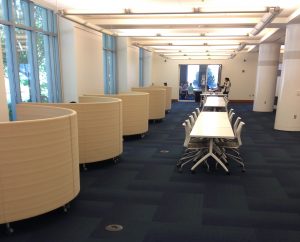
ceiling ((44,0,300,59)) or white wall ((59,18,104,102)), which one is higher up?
ceiling ((44,0,300,59))

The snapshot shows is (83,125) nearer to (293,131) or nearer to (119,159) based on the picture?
(119,159)

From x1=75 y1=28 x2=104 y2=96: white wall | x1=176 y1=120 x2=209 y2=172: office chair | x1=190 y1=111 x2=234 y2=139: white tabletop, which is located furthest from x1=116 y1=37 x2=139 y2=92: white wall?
x1=176 y1=120 x2=209 y2=172: office chair

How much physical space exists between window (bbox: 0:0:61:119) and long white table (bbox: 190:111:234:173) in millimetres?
4016

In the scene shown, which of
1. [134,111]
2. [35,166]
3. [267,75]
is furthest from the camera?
[267,75]

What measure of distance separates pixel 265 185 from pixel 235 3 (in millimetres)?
4312

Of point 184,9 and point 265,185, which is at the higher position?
point 184,9

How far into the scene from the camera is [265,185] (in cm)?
446

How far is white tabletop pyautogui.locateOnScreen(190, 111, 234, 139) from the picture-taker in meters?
4.58

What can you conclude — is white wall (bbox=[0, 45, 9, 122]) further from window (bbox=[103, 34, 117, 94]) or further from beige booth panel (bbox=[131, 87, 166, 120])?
window (bbox=[103, 34, 117, 94])

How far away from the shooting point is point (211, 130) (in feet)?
16.2

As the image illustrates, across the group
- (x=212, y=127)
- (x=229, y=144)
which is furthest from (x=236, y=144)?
(x=212, y=127)

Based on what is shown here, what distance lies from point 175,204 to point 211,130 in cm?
164

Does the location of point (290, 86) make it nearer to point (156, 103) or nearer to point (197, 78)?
point (156, 103)

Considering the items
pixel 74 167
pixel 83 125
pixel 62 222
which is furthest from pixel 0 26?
pixel 62 222
